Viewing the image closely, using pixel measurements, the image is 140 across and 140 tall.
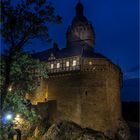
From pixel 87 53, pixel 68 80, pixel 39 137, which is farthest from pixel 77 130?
pixel 87 53

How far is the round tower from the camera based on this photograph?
45875mm

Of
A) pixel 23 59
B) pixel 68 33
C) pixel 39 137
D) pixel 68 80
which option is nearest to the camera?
pixel 23 59

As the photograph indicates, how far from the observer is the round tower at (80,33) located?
45.9 meters

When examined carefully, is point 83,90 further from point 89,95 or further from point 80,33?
point 80,33

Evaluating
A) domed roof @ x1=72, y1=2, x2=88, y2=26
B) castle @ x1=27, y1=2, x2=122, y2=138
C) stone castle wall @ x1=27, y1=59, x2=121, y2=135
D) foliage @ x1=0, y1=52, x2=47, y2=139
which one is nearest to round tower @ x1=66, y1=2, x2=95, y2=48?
domed roof @ x1=72, y1=2, x2=88, y2=26

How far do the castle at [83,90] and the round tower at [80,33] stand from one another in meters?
6.16

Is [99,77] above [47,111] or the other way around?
above

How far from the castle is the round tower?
616 cm

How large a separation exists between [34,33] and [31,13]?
3.74 ft

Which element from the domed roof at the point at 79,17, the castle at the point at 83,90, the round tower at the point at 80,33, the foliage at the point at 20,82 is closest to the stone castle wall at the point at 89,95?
the castle at the point at 83,90

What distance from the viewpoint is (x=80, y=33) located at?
46.2m

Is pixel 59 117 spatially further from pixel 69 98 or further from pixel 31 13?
pixel 31 13

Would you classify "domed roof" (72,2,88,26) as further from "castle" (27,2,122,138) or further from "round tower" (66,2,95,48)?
"castle" (27,2,122,138)

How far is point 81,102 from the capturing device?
33719 mm
